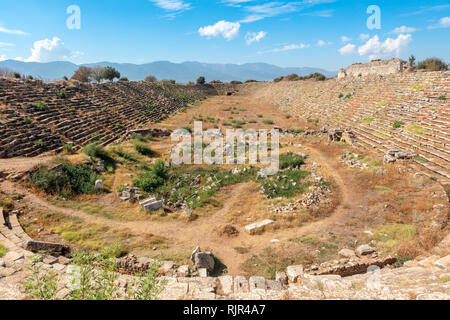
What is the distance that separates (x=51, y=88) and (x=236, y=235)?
92.6 ft

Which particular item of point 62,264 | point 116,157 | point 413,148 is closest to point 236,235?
point 62,264

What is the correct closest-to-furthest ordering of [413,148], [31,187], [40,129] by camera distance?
[31,187], [413,148], [40,129]

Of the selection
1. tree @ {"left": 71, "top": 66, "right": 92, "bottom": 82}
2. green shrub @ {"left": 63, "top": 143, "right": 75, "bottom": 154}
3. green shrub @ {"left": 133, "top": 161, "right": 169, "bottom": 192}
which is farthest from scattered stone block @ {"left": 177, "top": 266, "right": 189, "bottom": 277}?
tree @ {"left": 71, "top": 66, "right": 92, "bottom": 82}

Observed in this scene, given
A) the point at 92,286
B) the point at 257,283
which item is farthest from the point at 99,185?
the point at 257,283

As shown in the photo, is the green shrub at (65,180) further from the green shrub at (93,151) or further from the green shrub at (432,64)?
the green shrub at (432,64)

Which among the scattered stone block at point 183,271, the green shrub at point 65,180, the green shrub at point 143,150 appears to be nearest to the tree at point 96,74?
the green shrub at point 143,150

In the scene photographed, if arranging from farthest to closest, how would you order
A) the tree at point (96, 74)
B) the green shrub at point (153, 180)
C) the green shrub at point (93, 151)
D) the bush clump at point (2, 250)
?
the tree at point (96, 74)
the green shrub at point (93, 151)
the green shrub at point (153, 180)
the bush clump at point (2, 250)

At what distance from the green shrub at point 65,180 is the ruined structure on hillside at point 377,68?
40.0 metres

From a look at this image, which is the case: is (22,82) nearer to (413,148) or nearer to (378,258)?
(378,258)

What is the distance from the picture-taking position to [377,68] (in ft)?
122

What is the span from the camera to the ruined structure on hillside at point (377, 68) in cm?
3422

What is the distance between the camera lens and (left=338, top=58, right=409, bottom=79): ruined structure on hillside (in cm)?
3422
